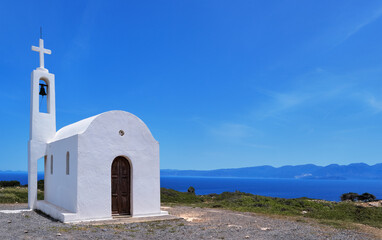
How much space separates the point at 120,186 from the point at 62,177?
292cm

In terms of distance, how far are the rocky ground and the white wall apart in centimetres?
117

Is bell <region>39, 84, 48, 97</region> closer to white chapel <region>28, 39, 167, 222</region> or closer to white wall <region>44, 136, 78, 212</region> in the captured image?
white wall <region>44, 136, 78, 212</region>

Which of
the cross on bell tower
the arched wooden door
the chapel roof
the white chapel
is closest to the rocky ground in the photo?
the white chapel

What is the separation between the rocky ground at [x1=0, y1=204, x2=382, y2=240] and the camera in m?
10.4

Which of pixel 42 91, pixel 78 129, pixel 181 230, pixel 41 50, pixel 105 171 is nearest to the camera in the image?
pixel 181 230

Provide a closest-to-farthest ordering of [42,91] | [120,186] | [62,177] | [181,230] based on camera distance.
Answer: [181,230]
[120,186]
[62,177]
[42,91]

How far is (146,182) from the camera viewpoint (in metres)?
14.9

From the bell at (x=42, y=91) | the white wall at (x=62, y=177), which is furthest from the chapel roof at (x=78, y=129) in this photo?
the bell at (x=42, y=91)

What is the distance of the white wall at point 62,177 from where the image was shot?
13.7 metres

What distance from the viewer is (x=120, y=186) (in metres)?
14.4

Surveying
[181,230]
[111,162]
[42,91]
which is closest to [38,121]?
[42,91]

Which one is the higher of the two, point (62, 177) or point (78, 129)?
point (78, 129)

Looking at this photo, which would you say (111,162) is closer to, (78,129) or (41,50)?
(78,129)

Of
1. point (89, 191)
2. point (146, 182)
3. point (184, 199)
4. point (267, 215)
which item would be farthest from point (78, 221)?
point (184, 199)
